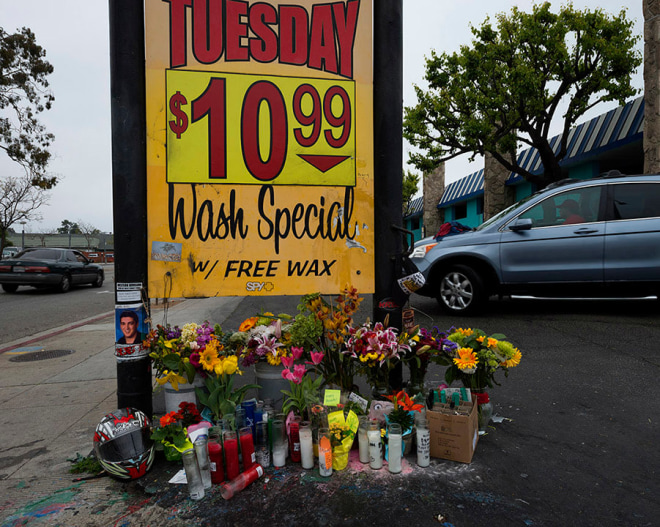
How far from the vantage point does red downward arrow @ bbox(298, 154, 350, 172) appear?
Result: 2.91 m

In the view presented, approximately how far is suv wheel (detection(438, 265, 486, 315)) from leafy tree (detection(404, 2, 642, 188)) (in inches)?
380

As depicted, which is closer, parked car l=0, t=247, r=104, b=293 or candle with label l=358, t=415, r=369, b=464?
candle with label l=358, t=415, r=369, b=464

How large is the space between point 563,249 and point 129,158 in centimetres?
574

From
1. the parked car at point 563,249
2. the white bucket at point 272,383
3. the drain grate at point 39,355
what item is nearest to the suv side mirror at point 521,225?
the parked car at point 563,249

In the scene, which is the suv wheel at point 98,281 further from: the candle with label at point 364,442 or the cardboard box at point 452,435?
the cardboard box at point 452,435

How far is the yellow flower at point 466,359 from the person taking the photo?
2.65m

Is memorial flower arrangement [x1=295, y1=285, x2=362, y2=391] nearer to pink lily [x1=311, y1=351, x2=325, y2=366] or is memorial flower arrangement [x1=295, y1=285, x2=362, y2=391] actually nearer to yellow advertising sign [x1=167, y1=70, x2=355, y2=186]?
pink lily [x1=311, y1=351, x2=325, y2=366]

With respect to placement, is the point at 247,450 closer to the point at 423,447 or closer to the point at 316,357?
the point at 316,357

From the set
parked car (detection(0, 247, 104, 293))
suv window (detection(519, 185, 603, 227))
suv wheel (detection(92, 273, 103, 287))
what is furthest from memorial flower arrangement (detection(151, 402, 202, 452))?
suv wheel (detection(92, 273, 103, 287))

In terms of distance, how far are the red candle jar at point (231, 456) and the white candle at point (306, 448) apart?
36 cm

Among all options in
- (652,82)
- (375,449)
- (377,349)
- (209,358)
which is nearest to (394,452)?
(375,449)

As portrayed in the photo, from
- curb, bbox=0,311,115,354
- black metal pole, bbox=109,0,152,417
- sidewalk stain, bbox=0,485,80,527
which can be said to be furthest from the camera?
curb, bbox=0,311,115,354

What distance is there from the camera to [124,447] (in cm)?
229

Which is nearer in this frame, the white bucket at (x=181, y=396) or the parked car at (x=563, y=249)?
the white bucket at (x=181, y=396)
